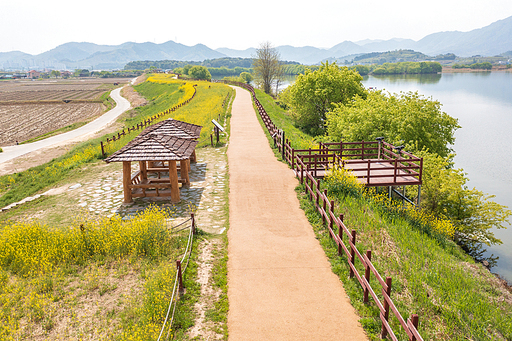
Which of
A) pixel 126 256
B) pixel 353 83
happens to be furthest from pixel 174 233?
pixel 353 83

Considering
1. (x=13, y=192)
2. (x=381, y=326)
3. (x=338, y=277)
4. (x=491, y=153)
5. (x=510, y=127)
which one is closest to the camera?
(x=381, y=326)

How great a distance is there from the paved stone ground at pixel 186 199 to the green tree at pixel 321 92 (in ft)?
67.0

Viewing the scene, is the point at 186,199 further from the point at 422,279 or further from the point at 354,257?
the point at 422,279

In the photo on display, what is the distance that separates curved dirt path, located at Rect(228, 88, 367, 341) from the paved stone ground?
63cm

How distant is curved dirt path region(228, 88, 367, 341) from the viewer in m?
6.91

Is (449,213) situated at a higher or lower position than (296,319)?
lower

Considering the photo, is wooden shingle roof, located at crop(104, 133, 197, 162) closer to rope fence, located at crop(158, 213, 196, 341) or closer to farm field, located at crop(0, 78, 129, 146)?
rope fence, located at crop(158, 213, 196, 341)

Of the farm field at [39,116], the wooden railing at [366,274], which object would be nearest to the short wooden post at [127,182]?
the wooden railing at [366,274]

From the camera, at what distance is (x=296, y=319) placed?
7129mm

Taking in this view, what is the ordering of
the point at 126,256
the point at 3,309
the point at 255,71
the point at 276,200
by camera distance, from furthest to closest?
the point at 255,71 → the point at 276,200 → the point at 126,256 → the point at 3,309

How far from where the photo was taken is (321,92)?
35.7 metres

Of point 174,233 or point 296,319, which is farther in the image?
point 174,233

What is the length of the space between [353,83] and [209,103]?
57.8 feet

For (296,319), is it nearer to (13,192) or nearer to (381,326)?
(381,326)
